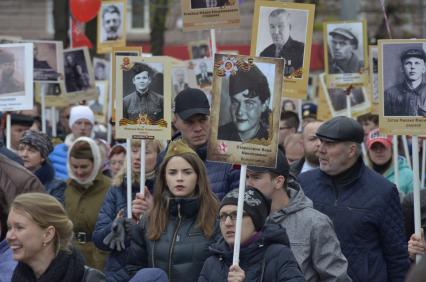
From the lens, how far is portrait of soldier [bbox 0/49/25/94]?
9.09 m

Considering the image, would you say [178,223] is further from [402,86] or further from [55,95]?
[55,95]

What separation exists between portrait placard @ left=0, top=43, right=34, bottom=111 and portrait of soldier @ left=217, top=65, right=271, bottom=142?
3248 mm

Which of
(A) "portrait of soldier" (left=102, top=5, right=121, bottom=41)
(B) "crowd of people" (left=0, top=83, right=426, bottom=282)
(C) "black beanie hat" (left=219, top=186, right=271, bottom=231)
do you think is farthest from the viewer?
(A) "portrait of soldier" (left=102, top=5, right=121, bottom=41)

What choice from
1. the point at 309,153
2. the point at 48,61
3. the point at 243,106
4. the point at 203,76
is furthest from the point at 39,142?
the point at 243,106

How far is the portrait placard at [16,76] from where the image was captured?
909cm

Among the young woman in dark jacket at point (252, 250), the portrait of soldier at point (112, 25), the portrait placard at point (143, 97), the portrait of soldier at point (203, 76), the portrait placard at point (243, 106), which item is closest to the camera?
the young woman in dark jacket at point (252, 250)

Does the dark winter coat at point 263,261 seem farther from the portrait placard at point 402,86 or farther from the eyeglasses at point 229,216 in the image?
the portrait placard at point 402,86

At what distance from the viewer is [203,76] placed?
455 inches

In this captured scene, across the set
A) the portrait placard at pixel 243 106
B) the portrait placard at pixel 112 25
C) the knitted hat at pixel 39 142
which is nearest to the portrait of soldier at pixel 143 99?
the portrait placard at pixel 243 106

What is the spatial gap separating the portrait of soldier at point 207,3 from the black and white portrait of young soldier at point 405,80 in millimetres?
1866

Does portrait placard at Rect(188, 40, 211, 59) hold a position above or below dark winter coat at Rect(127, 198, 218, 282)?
above

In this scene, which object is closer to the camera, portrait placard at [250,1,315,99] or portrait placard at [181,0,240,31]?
portrait placard at [250,1,315,99]

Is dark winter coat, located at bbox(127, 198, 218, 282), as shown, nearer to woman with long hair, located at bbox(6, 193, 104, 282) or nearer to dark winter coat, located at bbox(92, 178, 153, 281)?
dark winter coat, located at bbox(92, 178, 153, 281)

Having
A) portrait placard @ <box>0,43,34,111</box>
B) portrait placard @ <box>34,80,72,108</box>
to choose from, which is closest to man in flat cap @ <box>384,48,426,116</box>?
portrait placard @ <box>0,43,34,111</box>
